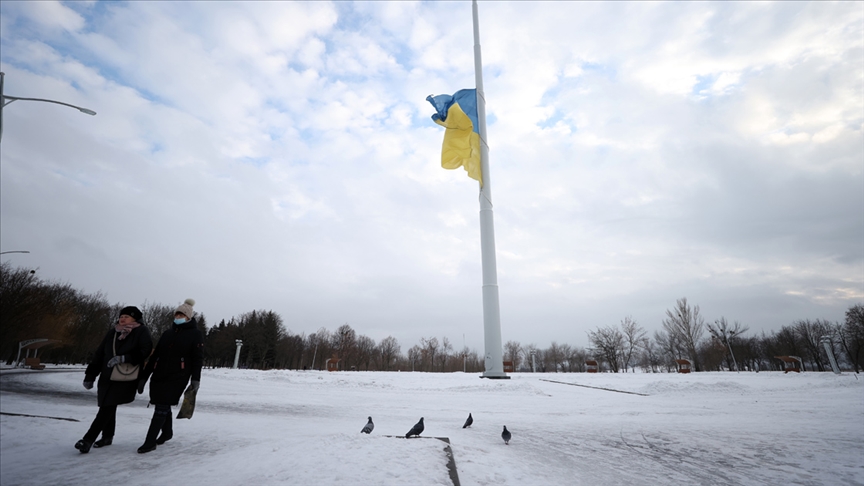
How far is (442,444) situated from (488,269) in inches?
562

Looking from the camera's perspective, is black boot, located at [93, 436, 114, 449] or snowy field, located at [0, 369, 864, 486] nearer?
snowy field, located at [0, 369, 864, 486]

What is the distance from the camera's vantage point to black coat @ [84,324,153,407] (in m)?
4.77

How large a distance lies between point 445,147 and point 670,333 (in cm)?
4650

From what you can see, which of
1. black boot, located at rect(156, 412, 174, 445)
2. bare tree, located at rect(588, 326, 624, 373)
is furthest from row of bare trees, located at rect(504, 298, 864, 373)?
black boot, located at rect(156, 412, 174, 445)

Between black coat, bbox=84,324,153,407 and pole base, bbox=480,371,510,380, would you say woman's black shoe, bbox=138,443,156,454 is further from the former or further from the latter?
pole base, bbox=480,371,510,380

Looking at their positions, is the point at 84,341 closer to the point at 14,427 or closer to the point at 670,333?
the point at 14,427

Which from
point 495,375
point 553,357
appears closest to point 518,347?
point 553,357

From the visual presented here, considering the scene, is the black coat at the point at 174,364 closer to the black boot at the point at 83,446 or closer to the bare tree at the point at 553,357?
the black boot at the point at 83,446

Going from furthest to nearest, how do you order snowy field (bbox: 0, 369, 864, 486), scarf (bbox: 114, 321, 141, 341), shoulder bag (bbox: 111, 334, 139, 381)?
scarf (bbox: 114, 321, 141, 341), shoulder bag (bbox: 111, 334, 139, 381), snowy field (bbox: 0, 369, 864, 486)

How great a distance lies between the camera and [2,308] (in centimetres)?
610

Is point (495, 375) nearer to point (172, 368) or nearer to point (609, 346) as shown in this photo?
point (172, 368)

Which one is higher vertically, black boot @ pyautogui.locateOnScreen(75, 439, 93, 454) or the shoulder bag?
the shoulder bag

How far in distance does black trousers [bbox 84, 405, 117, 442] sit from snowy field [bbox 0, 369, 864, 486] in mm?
193

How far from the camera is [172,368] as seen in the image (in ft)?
17.0
